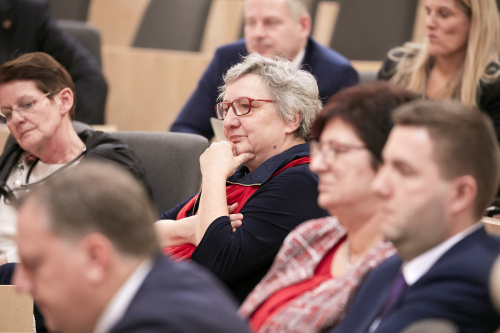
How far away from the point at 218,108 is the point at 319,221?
30.5 inches

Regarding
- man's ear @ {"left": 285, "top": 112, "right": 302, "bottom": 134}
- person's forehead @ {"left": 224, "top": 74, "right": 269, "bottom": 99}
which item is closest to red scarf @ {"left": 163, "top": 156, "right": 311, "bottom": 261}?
man's ear @ {"left": 285, "top": 112, "right": 302, "bottom": 134}

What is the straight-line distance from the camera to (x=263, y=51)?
3328 mm

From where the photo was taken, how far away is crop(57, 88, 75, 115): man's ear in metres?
2.58

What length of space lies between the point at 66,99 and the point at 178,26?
2.25 metres

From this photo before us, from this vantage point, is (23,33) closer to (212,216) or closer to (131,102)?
(131,102)

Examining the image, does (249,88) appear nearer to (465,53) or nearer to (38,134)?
(38,134)

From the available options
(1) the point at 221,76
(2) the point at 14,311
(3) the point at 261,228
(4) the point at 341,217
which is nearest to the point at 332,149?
(4) the point at 341,217

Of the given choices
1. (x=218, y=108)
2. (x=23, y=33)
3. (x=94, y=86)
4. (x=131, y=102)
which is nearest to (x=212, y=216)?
(x=218, y=108)

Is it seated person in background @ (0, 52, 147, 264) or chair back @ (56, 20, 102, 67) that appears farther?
chair back @ (56, 20, 102, 67)

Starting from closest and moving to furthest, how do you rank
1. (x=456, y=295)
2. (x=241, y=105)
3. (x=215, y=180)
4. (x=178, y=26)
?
(x=456, y=295) < (x=215, y=180) < (x=241, y=105) < (x=178, y=26)

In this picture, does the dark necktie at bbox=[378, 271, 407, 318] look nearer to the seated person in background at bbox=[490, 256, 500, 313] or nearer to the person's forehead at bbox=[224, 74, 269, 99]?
the seated person in background at bbox=[490, 256, 500, 313]

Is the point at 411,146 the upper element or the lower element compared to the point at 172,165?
upper

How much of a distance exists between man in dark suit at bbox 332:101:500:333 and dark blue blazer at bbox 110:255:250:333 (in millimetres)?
299

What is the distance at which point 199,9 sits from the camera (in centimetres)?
471
